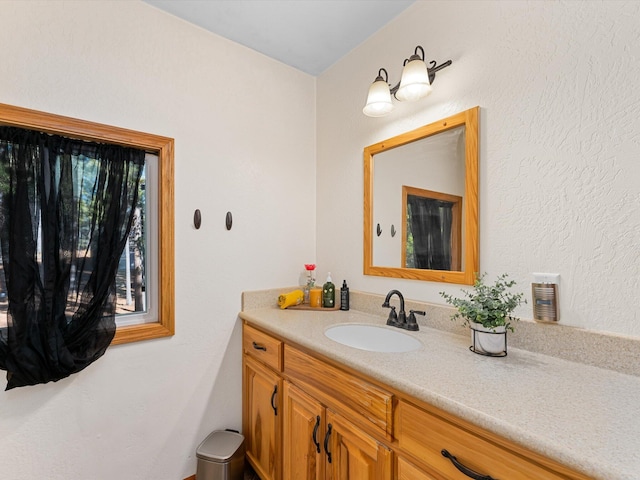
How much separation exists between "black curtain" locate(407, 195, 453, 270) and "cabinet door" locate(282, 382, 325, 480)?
2.70 feet

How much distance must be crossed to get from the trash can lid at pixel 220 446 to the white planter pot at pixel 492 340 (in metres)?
1.35

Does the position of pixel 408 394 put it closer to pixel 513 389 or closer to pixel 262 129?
pixel 513 389

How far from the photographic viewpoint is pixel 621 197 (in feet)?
3.20

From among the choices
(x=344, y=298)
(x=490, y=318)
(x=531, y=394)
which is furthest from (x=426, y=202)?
(x=531, y=394)

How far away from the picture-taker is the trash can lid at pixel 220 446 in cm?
158

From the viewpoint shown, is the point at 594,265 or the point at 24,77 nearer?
the point at 594,265

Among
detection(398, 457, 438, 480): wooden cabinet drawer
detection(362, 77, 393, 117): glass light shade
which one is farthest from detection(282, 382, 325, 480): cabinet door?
detection(362, 77, 393, 117): glass light shade

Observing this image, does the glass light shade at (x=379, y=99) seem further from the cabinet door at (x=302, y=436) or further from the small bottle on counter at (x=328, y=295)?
the cabinet door at (x=302, y=436)

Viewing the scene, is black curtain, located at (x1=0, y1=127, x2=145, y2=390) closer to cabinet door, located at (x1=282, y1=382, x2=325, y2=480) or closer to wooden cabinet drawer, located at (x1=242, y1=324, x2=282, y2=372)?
wooden cabinet drawer, located at (x1=242, y1=324, x2=282, y2=372)

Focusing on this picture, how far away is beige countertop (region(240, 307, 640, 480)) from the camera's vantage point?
606 millimetres

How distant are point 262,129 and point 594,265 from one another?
179 centimetres

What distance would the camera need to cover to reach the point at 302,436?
1337mm

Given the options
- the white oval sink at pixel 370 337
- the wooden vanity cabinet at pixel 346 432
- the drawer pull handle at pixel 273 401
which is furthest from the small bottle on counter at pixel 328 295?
the drawer pull handle at pixel 273 401

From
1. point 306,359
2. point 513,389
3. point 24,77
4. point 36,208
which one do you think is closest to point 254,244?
point 306,359
